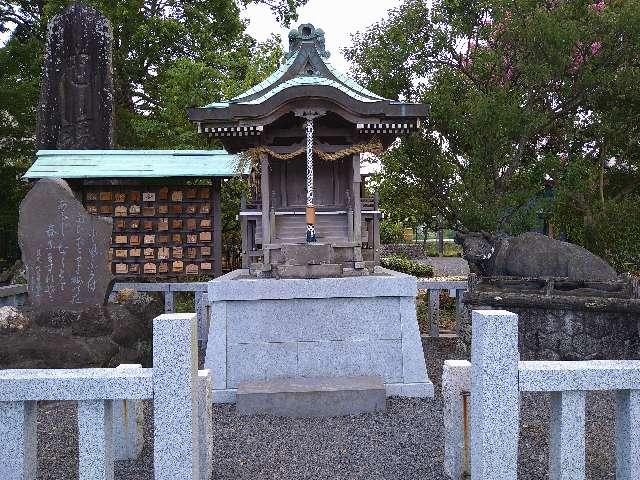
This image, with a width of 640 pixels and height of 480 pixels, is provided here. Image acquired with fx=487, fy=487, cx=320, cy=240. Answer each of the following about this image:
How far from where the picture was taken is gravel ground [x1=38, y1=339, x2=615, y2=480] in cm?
451

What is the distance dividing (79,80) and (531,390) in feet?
42.2

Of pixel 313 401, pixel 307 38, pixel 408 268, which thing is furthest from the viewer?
pixel 408 268

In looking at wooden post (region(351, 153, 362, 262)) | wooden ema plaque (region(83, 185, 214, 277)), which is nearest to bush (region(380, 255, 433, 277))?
wooden ema plaque (region(83, 185, 214, 277))

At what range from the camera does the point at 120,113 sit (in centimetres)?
1620

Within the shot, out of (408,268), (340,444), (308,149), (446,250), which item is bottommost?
(340,444)

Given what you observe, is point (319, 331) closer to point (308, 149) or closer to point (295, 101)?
point (308, 149)

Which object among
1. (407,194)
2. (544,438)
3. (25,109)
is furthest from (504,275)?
(25,109)

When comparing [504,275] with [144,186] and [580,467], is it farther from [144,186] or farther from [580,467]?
[144,186]

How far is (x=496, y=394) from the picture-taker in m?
3.11

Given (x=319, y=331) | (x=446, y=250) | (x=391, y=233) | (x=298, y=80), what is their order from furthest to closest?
(x=446, y=250) < (x=391, y=233) < (x=298, y=80) < (x=319, y=331)

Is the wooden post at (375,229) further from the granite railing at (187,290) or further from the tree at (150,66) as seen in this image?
the tree at (150,66)

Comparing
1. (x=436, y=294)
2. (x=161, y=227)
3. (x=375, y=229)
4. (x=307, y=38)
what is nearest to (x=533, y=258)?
(x=436, y=294)

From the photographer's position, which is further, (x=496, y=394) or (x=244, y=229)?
(x=244, y=229)

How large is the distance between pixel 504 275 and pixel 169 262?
23.1 ft
